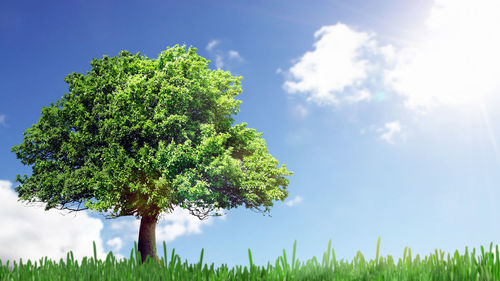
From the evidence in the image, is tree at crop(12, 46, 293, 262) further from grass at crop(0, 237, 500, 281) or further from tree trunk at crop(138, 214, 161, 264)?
grass at crop(0, 237, 500, 281)

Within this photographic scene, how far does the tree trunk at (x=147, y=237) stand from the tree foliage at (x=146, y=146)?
0.54 meters

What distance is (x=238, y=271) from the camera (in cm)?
493

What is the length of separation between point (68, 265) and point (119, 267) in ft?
3.33

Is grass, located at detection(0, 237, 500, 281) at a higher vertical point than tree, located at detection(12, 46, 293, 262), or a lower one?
lower

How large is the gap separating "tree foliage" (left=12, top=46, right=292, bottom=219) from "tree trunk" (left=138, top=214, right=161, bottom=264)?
54cm

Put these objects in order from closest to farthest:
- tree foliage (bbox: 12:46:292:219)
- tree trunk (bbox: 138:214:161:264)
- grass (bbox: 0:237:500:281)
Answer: grass (bbox: 0:237:500:281) < tree foliage (bbox: 12:46:292:219) < tree trunk (bbox: 138:214:161:264)

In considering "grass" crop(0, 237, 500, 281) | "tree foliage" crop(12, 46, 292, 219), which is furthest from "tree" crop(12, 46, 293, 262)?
"grass" crop(0, 237, 500, 281)

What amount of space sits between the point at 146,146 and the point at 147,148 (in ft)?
0.79

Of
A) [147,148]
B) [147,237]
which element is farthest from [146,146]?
[147,237]

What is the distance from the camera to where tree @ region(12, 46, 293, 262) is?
19359 mm

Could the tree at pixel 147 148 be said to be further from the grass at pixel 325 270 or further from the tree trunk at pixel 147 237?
the grass at pixel 325 270

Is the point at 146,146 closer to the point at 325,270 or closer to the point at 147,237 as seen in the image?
the point at 147,237

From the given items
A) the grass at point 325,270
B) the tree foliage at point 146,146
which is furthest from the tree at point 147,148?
the grass at point 325,270

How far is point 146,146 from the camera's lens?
19.5 metres
